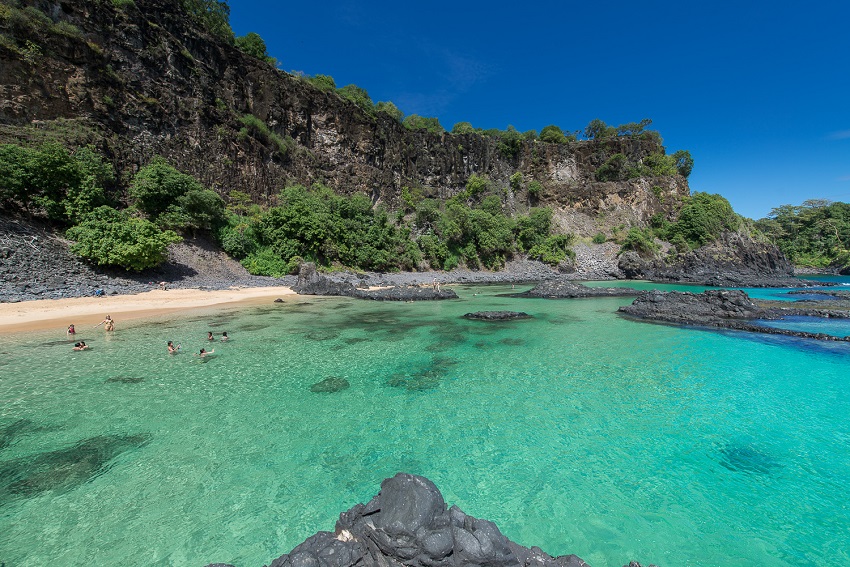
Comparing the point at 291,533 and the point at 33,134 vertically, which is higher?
the point at 33,134

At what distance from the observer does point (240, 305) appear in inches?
827

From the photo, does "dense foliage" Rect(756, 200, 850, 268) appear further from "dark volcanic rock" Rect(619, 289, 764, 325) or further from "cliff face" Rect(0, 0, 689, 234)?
"dark volcanic rock" Rect(619, 289, 764, 325)

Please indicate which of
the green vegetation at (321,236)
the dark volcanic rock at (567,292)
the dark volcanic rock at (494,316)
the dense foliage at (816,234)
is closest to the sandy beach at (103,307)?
the green vegetation at (321,236)

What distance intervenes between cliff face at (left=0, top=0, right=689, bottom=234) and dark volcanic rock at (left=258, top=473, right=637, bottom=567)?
107 feet

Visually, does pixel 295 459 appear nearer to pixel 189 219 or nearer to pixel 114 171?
pixel 189 219

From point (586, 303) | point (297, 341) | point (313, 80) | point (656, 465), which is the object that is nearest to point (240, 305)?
point (297, 341)

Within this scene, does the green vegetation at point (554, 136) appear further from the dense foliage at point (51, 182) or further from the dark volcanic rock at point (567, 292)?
the dense foliage at point (51, 182)

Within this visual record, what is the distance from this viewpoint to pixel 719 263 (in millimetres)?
50969

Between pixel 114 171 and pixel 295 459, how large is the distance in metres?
32.4

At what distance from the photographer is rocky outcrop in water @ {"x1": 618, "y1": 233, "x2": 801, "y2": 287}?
160 ft

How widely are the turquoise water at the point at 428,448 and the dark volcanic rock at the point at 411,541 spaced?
1.12 metres

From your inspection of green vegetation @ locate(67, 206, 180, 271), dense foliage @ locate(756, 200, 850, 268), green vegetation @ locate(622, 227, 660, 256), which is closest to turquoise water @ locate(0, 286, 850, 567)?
green vegetation @ locate(67, 206, 180, 271)

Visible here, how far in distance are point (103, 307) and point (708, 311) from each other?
31.4 m

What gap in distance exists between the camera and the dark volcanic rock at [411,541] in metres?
3.03
